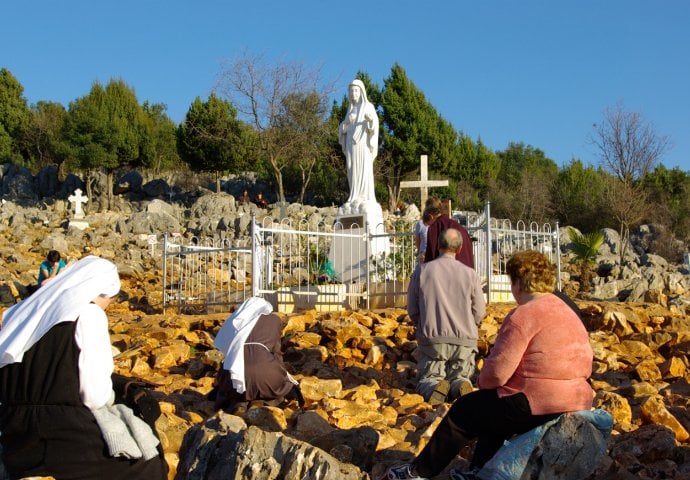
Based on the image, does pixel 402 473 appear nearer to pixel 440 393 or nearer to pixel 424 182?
pixel 440 393

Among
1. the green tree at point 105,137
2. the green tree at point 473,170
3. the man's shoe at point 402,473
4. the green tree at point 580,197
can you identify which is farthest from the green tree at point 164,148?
the man's shoe at point 402,473

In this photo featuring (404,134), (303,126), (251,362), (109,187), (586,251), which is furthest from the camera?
(404,134)

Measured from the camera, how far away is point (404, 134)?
36031 millimetres

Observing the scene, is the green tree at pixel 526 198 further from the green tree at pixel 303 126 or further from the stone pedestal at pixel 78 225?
the stone pedestal at pixel 78 225


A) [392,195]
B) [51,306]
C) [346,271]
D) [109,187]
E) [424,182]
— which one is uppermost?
[109,187]

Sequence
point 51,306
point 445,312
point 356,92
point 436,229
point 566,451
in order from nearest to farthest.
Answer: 1. point 51,306
2. point 566,451
3. point 445,312
4. point 436,229
5. point 356,92

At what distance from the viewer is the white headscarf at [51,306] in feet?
10.1

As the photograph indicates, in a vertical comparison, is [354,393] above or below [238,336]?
below

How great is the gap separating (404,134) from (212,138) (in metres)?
9.04

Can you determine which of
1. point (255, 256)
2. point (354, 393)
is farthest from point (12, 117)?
point (354, 393)

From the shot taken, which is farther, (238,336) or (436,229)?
(436,229)

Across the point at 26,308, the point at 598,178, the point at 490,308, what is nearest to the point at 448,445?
the point at 26,308

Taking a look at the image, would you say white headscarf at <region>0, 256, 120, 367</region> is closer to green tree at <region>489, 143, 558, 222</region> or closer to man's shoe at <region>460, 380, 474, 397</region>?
man's shoe at <region>460, 380, 474, 397</region>

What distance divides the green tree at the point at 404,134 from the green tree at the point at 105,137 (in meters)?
12.3
